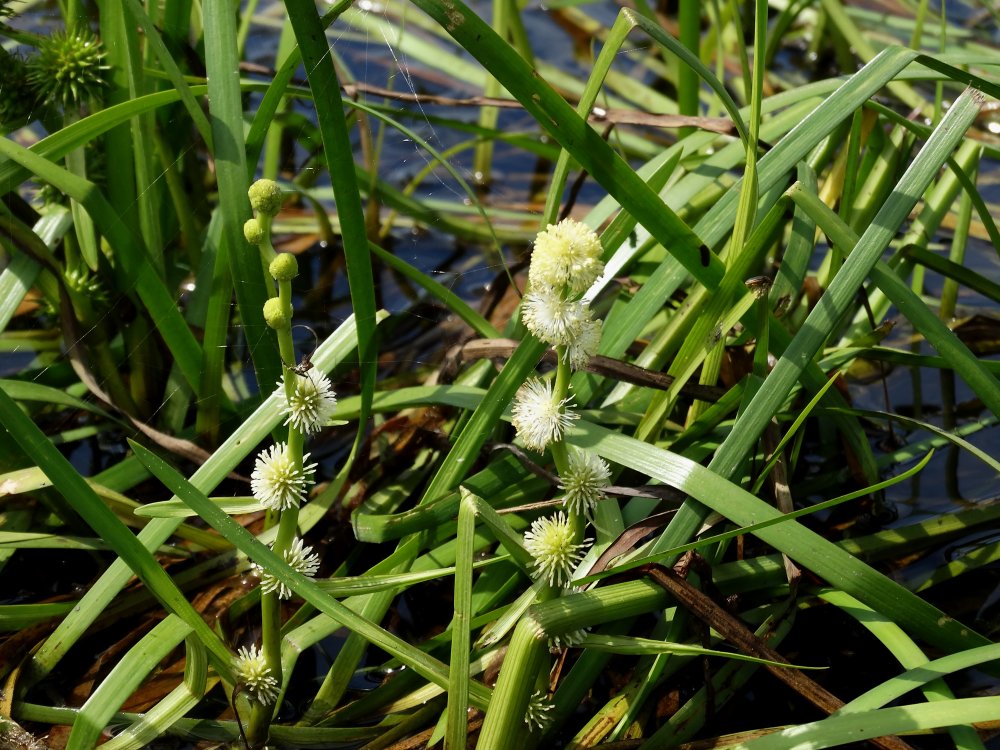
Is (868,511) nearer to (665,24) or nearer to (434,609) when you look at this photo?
(434,609)

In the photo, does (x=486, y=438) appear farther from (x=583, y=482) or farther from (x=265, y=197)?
(x=265, y=197)

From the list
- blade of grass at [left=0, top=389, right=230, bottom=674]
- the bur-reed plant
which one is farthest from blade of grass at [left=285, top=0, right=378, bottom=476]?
blade of grass at [left=0, top=389, right=230, bottom=674]

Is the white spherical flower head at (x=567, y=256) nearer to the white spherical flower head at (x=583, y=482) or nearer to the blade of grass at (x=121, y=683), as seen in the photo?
the white spherical flower head at (x=583, y=482)

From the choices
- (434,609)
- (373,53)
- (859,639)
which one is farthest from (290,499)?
(373,53)

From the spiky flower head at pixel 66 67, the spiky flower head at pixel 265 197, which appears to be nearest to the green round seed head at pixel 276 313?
the spiky flower head at pixel 265 197

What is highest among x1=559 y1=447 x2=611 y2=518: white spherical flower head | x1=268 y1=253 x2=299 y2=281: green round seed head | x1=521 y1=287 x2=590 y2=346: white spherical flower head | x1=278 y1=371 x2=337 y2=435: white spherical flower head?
x1=268 y1=253 x2=299 y2=281: green round seed head

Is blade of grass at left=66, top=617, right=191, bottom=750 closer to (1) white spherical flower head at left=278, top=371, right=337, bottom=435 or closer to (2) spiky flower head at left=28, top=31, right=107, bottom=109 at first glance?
(1) white spherical flower head at left=278, top=371, right=337, bottom=435
